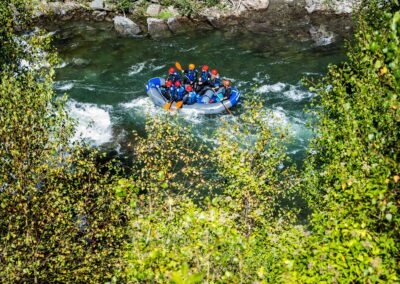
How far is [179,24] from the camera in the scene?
36.8 metres

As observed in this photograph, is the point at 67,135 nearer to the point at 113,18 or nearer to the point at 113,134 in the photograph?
the point at 113,134

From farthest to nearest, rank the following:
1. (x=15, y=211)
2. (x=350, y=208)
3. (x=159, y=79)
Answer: (x=159, y=79)
(x=15, y=211)
(x=350, y=208)

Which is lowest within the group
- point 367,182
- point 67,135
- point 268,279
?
point 268,279

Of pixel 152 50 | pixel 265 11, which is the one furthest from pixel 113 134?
pixel 265 11

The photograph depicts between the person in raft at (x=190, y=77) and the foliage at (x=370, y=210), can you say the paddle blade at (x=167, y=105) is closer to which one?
the person in raft at (x=190, y=77)

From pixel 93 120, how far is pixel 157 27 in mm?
15171

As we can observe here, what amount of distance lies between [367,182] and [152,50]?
2689 centimetres

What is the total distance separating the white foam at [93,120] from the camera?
24031 millimetres

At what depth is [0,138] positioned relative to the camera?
11242 millimetres

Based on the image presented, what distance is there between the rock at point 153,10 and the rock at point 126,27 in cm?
282

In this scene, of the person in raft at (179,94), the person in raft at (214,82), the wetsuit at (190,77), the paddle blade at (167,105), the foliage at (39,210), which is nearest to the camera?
the foliage at (39,210)

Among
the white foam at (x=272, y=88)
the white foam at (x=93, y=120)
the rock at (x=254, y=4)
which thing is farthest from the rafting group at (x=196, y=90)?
the rock at (x=254, y=4)

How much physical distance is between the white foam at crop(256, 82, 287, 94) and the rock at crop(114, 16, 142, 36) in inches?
548

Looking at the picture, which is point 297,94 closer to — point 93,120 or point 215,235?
point 93,120
